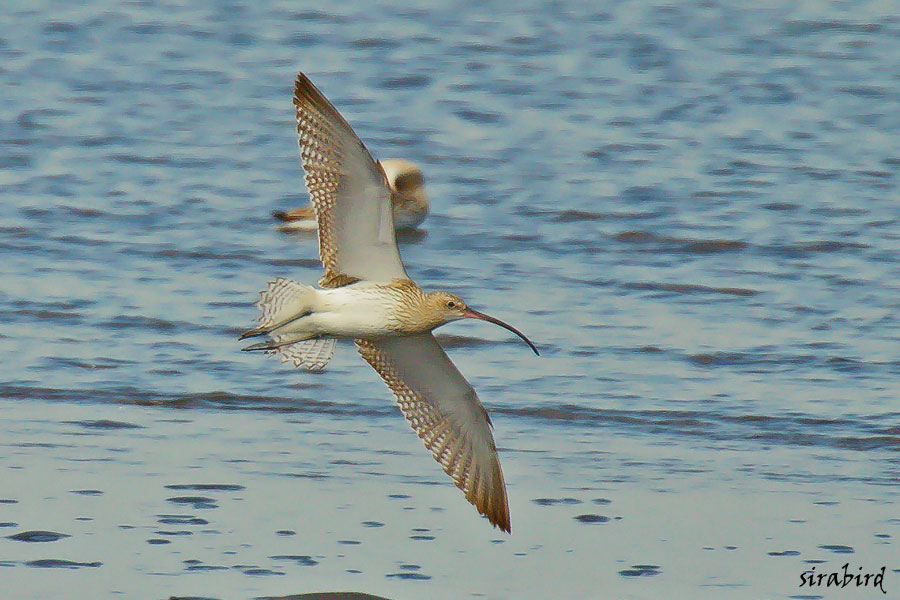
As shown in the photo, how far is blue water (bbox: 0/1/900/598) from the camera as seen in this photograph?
16.1ft

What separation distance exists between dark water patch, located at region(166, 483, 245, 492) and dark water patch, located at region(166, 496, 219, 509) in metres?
0.08

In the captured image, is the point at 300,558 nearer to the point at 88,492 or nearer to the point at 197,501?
the point at 197,501

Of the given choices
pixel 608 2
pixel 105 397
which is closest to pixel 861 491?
pixel 105 397

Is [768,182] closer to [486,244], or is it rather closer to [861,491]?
[486,244]

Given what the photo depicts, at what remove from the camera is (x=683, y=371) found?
6383 millimetres

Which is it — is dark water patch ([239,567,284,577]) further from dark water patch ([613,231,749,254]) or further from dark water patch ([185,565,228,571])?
dark water patch ([613,231,749,254])

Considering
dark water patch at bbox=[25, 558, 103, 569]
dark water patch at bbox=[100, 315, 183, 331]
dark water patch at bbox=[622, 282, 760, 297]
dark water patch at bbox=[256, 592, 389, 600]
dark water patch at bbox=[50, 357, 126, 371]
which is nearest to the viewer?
dark water patch at bbox=[256, 592, 389, 600]

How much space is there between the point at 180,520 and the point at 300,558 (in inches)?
17.3

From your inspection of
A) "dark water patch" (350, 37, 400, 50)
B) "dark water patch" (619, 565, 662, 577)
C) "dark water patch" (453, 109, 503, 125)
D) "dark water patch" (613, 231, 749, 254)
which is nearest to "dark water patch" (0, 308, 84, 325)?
"dark water patch" (613, 231, 749, 254)

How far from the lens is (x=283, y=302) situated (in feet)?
16.1

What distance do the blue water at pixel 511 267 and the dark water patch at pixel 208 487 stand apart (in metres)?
0.03

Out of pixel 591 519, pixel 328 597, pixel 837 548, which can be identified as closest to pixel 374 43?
pixel 591 519

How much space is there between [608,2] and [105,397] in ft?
27.3

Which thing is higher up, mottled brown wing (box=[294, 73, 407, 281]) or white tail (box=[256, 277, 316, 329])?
mottled brown wing (box=[294, 73, 407, 281])
